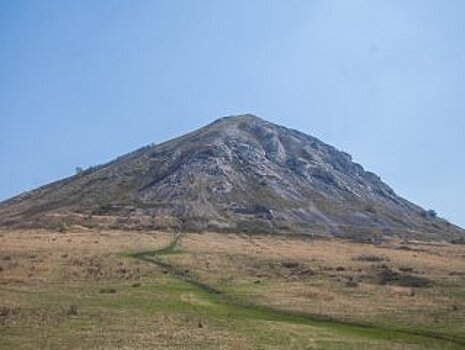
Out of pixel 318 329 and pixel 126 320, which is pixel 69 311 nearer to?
pixel 126 320

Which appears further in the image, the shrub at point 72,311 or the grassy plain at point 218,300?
the shrub at point 72,311

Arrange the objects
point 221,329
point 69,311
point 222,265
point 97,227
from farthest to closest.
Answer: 1. point 97,227
2. point 222,265
3. point 69,311
4. point 221,329

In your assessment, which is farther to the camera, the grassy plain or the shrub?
the shrub

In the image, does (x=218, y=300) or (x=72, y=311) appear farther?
(x=218, y=300)

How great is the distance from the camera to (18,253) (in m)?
91.1

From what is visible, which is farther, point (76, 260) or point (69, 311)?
point (76, 260)

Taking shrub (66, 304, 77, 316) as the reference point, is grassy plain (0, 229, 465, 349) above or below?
above

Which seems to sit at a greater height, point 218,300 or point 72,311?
point 218,300

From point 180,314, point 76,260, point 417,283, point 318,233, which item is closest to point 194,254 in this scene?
point 76,260

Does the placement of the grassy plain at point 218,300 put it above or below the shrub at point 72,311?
above

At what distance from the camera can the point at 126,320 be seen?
43906 millimetres

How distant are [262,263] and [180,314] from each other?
4784cm

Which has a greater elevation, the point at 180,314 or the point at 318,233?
the point at 318,233

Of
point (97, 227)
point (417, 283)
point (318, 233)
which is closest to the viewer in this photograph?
point (417, 283)
